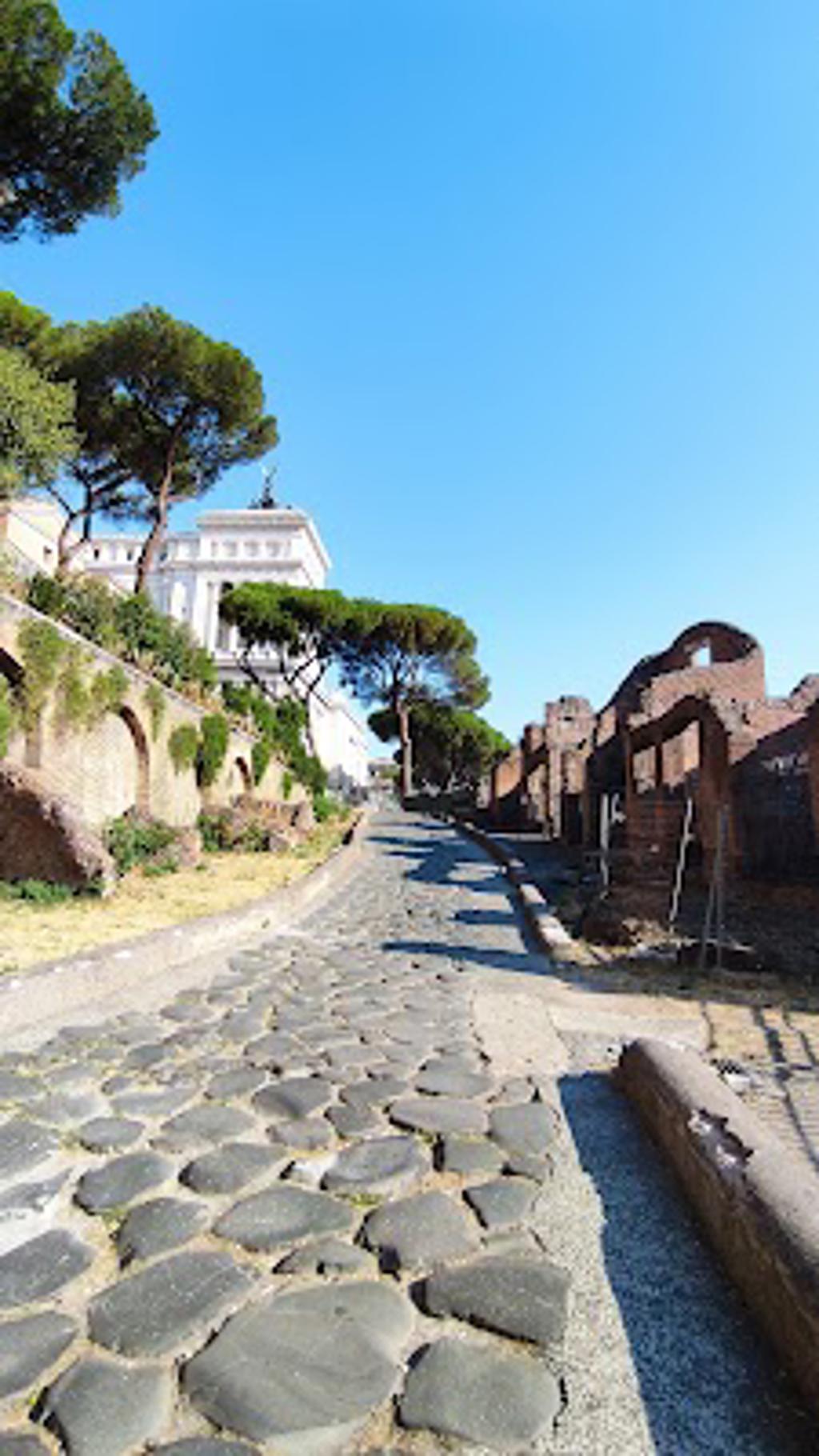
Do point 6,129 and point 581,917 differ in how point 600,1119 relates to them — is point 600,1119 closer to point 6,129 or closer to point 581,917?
point 581,917

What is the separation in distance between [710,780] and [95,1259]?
1038 centimetres

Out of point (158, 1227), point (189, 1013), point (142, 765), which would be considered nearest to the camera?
point (158, 1227)

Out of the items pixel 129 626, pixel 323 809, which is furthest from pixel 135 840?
pixel 323 809

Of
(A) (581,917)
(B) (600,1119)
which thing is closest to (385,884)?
(A) (581,917)

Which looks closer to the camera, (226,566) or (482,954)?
(482,954)

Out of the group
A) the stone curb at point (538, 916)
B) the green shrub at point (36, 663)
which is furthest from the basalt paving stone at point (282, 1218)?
the green shrub at point (36, 663)

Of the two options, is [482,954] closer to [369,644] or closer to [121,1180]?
[121,1180]

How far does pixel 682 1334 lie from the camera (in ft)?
5.48

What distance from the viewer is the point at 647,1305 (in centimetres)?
178

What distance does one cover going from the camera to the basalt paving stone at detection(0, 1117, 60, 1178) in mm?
2412

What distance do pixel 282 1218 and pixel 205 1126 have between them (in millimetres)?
752

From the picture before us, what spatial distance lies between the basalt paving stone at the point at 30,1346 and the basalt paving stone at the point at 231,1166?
0.63 metres

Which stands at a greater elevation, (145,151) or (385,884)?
(145,151)

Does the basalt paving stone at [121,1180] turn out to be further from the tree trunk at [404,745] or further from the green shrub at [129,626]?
the tree trunk at [404,745]
